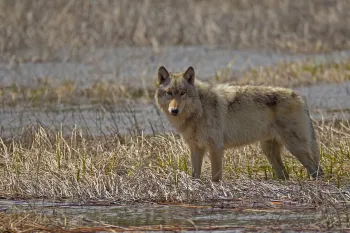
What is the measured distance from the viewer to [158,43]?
22844 millimetres

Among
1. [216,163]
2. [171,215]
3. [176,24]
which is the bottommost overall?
[171,215]

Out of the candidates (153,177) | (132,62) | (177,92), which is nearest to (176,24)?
(132,62)

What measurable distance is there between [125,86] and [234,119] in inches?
308

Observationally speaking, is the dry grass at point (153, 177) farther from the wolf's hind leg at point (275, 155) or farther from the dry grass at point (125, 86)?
the dry grass at point (125, 86)

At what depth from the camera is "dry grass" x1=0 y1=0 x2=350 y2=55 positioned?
23.0 metres

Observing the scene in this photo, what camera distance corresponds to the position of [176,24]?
80.3 ft

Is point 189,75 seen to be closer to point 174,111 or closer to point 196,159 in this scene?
point 174,111

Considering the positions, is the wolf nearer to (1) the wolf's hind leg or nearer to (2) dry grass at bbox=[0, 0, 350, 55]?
(1) the wolf's hind leg

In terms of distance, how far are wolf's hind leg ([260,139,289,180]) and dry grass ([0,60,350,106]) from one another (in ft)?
20.3

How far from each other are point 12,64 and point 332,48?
7632mm

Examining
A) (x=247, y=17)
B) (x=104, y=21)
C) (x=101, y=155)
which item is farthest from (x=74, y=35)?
(x=101, y=155)

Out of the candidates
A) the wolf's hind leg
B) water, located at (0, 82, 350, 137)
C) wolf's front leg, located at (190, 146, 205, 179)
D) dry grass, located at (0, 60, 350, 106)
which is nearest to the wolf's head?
wolf's front leg, located at (190, 146, 205, 179)

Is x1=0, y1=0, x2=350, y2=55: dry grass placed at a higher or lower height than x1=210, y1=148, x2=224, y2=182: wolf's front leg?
higher

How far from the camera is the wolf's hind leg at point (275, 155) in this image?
36.6ft
